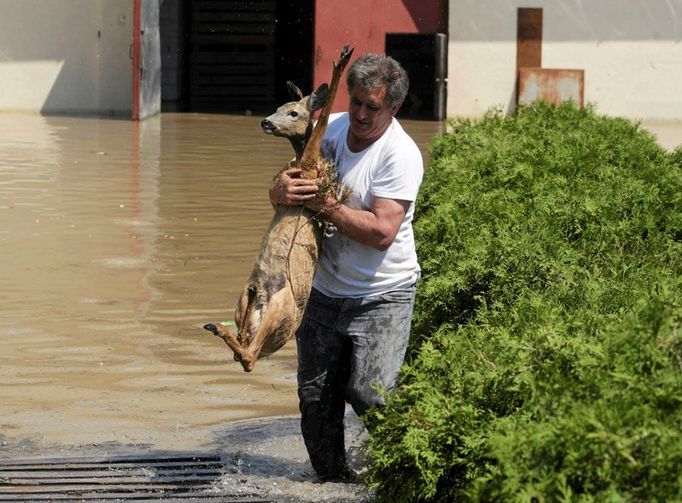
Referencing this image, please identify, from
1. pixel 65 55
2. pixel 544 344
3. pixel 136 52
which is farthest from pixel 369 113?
pixel 65 55

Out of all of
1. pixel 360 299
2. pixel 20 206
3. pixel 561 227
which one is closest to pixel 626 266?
pixel 561 227

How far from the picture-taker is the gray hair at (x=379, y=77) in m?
5.63

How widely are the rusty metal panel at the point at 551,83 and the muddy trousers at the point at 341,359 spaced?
1854 cm

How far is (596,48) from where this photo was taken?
24469 millimetres

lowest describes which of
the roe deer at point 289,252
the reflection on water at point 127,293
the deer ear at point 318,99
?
the reflection on water at point 127,293

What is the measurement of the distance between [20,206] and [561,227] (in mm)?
8004

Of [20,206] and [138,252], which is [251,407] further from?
[20,206]

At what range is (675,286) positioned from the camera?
219 inches

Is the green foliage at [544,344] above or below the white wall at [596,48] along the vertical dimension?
below

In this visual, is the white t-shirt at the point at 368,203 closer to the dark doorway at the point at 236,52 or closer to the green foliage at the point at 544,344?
the green foliage at the point at 544,344

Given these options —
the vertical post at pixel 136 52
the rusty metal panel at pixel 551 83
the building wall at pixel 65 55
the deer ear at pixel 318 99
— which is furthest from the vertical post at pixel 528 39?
the deer ear at pixel 318 99

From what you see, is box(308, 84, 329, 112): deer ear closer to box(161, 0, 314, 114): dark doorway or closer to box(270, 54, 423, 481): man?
box(270, 54, 423, 481): man

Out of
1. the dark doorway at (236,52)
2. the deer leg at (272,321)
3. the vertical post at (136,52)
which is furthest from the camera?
the dark doorway at (236,52)

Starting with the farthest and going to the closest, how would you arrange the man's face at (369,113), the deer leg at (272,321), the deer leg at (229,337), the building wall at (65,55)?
the building wall at (65,55) < the man's face at (369,113) < the deer leg at (272,321) < the deer leg at (229,337)
